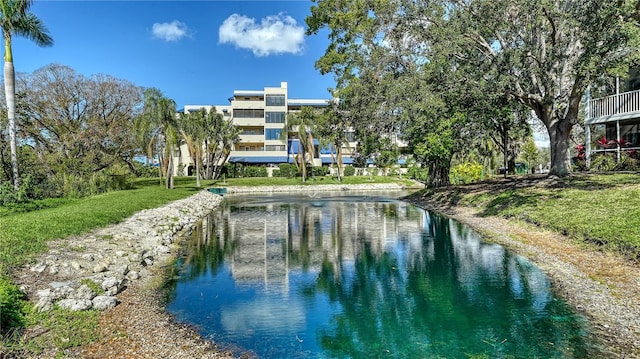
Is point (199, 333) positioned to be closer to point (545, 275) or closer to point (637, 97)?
point (545, 275)

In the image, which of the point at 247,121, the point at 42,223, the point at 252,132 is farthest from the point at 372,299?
the point at 252,132

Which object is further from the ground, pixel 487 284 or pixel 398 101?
A: pixel 398 101

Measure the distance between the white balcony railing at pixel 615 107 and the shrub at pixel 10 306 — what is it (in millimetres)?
25439

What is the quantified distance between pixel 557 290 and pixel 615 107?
1824cm

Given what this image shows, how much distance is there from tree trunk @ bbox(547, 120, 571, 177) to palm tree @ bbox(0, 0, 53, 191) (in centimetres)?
2641

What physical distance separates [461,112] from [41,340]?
2361 centimetres

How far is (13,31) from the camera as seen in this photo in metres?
24.5

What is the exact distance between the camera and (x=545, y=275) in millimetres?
10492

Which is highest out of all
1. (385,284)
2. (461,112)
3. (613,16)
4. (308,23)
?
(308,23)

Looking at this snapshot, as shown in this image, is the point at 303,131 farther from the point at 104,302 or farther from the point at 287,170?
the point at 104,302

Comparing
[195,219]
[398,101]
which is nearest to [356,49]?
[398,101]

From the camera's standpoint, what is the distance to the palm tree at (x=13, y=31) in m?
22.4

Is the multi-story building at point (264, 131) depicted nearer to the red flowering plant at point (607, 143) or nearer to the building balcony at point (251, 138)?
the building balcony at point (251, 138)

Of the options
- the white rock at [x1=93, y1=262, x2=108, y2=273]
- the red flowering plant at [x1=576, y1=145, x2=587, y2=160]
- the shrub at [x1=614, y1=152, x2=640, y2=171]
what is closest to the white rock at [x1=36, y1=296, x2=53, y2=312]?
the white rock at [x1=93, y1=262, x2=108, y2=273]
